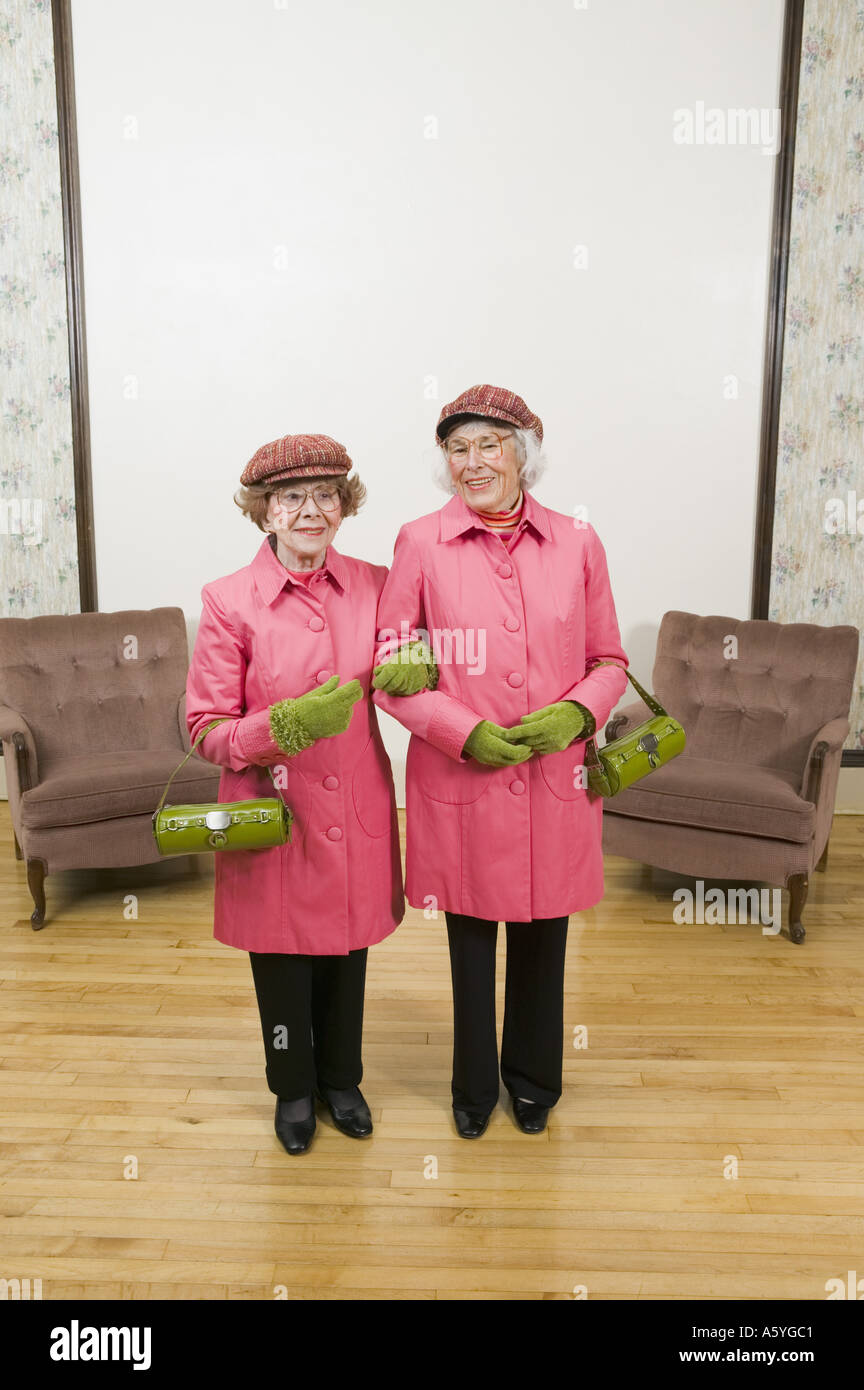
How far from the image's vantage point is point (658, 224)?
4582 millimetres

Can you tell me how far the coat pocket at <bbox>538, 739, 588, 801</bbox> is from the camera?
229 centimetres

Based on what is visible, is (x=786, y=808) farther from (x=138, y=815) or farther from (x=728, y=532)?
(x=138, y=815)

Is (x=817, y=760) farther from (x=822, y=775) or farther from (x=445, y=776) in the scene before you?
(x=445, y=776)

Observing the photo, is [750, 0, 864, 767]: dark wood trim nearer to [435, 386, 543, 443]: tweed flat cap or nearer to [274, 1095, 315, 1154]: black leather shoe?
[435, 386, 543, 443]: tweed flat cap

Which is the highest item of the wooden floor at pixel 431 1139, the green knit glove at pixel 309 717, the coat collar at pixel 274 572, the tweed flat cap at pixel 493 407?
the tweed flat cap at pixel 493 407

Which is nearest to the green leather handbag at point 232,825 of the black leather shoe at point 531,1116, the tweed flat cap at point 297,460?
the tweed flat cap at point 297,460

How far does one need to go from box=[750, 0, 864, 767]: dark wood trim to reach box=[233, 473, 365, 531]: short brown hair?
291 centimetres

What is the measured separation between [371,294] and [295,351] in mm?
397

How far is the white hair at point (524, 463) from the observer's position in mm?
2242

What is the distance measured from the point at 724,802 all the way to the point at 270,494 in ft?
6.89

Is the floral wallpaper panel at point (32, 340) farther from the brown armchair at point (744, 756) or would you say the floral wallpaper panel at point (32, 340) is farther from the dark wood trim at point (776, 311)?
the dark wood trim at point (776, 311)

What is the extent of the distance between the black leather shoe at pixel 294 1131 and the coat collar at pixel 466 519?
1299 mm
